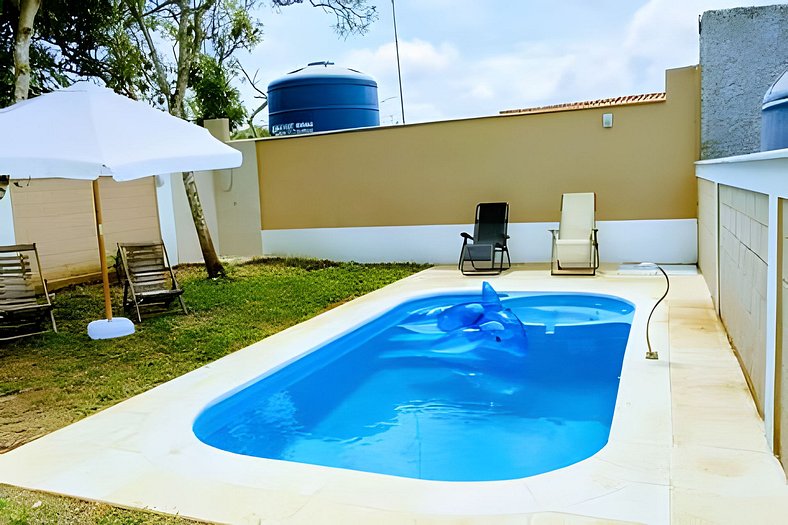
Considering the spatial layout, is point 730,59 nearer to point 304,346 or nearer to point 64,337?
point 304,346

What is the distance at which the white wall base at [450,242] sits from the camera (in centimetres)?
1093

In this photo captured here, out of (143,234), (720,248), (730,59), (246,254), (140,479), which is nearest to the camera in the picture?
(140,479)

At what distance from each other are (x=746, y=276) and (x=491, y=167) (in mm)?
7422

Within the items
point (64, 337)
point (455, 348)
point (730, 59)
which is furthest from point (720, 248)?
point (64, 337)

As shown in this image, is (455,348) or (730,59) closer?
(455,348)

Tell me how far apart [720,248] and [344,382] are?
403cm

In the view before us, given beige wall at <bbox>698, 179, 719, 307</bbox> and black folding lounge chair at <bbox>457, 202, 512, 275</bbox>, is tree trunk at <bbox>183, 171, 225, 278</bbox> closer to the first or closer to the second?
black folding lounge chair at <bbox>457, 202, 512, 275</bbox>

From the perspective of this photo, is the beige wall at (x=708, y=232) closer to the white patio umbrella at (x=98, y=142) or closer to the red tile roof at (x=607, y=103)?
the red tile roof at (x=607, y=103)

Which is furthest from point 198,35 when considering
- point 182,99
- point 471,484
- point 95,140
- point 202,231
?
point 471,484

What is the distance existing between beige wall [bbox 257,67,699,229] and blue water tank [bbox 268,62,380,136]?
2.50 meters

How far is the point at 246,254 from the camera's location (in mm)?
14414

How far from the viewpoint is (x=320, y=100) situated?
15.9 meters

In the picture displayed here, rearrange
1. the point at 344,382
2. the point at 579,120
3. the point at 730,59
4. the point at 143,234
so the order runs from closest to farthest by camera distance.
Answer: the point at 344,382 → the point at 730,59 → the point at 579,120 → the point at 143,234

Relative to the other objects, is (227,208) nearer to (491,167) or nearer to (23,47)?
(491,167)
